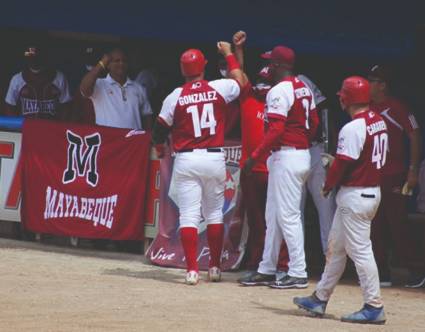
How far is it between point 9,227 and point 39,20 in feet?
6.96

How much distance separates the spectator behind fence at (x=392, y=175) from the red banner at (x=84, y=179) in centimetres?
226

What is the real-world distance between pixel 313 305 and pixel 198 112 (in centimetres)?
207

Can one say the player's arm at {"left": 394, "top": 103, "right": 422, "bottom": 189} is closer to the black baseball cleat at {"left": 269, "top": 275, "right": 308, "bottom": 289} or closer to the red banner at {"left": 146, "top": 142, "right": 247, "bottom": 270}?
the black baseball cleat at {"left": 269, "top": 275, "right": 308, "bottom": 289}

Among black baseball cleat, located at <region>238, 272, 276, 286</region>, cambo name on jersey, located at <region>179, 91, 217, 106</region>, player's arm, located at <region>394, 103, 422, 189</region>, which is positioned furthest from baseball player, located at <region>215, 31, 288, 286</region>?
player's arm, located at <region>394, 103, 422, 189</region>

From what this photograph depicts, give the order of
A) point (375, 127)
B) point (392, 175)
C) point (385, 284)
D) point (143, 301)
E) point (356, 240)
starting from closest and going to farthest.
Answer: point (356, 240)
point (375, 127)
point (143, 301)
point (385, 284)
point (392, 175)

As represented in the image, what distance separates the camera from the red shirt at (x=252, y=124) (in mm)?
9984

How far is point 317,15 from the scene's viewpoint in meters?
11.0

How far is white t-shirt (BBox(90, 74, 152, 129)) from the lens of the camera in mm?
11250

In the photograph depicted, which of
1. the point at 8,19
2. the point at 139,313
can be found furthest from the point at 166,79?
the point at 139,313

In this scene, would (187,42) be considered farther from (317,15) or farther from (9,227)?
(9,227)

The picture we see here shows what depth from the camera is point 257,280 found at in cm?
951

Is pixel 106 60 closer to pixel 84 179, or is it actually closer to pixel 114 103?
pixel 114 103

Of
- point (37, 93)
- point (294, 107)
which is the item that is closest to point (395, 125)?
point (294, 107)

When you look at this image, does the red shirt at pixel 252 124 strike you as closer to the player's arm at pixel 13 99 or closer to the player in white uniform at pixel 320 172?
the player in white uniform at pixel 320 172
